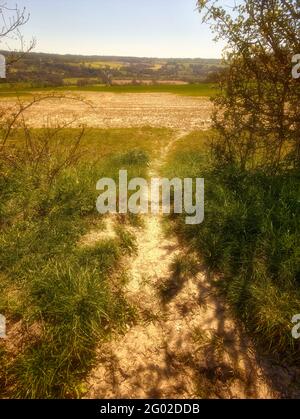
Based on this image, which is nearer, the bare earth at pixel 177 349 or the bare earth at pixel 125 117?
the bare earth at pixel 177 349

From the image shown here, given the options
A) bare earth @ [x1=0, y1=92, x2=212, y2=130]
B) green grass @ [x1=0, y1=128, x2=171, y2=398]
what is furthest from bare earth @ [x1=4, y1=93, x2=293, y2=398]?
bare earth @ [x1=0, y1=92, x2=212, y2=130]

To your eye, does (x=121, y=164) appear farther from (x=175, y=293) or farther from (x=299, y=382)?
(x=299, y=382)

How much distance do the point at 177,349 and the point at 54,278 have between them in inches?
79.9

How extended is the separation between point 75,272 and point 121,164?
5.88 m

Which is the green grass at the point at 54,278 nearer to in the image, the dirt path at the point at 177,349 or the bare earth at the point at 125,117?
the dirt path at the point at 177,349

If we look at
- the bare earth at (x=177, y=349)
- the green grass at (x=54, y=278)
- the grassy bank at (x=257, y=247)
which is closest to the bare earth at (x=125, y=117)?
the green grass at (x=54, y=278)

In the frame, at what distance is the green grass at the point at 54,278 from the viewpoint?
3.72 m

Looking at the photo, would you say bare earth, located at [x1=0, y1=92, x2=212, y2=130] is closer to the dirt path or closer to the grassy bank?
the grassy bank

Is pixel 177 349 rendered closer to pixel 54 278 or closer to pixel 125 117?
pixel 54 278

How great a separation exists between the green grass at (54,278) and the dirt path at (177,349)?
27cm

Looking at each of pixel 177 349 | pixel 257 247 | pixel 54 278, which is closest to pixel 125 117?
pixel 257 247

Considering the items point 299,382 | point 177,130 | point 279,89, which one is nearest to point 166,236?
point 299,382

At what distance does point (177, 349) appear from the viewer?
415 centimetres

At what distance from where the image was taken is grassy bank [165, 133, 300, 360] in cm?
424
